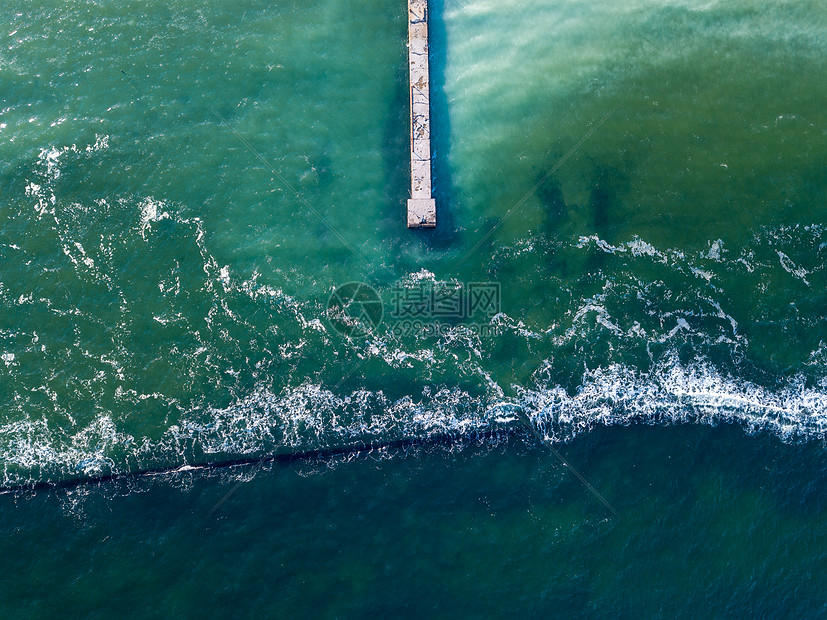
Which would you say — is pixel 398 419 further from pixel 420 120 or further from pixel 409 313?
pixel 420 120

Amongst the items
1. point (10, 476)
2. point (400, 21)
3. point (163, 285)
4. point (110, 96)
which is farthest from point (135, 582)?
point (400, 21)

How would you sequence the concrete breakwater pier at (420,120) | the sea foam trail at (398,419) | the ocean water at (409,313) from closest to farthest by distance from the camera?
the ocean water at (409,313) → the sea foam trail at (398,419) → the concrete breakwater pier at (420,120)

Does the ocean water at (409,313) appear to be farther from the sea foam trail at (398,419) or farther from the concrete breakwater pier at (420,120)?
the concrete breakwater pier at (420,120)

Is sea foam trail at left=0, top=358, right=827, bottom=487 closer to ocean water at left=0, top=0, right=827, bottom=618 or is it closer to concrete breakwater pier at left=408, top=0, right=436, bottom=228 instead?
ocean water at left=0, top=0, right=827, bottom=618

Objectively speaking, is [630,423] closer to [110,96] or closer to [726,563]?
[726,563]

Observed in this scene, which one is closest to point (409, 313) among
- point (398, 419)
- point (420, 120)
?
point (398, 419)

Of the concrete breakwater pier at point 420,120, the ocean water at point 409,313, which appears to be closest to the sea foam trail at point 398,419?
the ocean water at point 409,313
